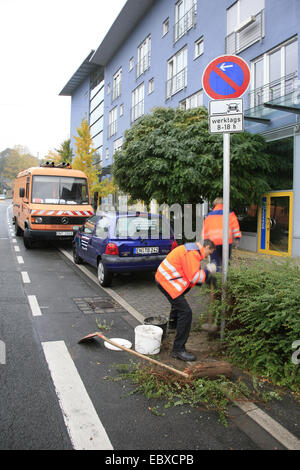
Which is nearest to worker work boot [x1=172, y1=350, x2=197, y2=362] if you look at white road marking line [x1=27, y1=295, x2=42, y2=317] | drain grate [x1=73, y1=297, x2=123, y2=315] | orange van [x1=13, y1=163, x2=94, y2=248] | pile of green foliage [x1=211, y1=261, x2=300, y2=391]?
pile of green foliage [x1=211, y1=261, x2=300, y2=391]

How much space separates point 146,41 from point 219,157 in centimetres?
1675

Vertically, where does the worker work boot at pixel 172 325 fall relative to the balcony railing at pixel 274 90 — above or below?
below

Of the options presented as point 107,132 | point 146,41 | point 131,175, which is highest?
point 146,41

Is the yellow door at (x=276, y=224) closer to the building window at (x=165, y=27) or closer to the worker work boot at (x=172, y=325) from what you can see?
the worker work boot at (x=172, y=325)

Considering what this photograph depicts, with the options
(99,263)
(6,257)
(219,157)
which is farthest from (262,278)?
(6,257)

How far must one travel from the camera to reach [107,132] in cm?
3241

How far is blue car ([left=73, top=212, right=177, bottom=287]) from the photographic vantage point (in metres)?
7.50

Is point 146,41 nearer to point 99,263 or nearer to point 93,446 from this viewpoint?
point 99,263

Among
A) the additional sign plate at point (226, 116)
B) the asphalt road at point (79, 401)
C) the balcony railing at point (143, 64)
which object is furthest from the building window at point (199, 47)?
the asphalt road at point (79, 401)

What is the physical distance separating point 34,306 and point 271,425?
4.29 meters

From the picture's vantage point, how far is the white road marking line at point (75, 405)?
2699 millimetres

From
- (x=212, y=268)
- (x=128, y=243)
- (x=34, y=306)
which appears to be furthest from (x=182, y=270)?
(x=128, y=243)

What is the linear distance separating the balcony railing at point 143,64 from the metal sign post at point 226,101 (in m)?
20.6
